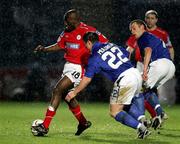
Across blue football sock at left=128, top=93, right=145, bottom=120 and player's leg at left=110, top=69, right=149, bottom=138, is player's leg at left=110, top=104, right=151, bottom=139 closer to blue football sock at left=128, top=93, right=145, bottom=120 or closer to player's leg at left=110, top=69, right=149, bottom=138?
player's leg at left=110, top=69, right=149, bottom=138

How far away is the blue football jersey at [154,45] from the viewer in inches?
535

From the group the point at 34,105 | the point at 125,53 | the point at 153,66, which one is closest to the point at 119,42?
the point at 34,105

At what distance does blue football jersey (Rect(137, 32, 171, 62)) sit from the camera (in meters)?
13.6

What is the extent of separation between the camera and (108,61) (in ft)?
40.6

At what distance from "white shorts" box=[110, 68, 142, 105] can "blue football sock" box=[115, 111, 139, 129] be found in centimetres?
17

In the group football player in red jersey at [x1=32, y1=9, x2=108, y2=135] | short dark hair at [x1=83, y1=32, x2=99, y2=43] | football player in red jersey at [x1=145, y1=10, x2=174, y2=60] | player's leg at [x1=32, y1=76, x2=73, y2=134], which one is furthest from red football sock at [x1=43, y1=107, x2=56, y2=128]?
football player in red jersey at [x1=145, y1=10, x2=174, y2=60]

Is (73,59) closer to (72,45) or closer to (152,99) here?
(72,45)

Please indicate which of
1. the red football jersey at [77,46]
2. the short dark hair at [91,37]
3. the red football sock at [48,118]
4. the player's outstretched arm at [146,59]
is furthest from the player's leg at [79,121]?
the short dark hair at [91,37]

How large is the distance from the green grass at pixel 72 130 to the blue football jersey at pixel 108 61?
43.9 inches

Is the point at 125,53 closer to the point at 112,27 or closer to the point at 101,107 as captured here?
the point at 101,107

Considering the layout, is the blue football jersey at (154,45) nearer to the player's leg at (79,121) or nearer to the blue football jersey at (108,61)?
the blue football jersey at (108,61)

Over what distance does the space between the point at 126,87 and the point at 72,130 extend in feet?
8.58

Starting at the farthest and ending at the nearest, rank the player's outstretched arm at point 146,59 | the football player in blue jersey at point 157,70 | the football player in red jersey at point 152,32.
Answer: the football player in red jersey at point 152,32, the football player in blue jersey at point 157,70, the player's outstretched arm at point 146,59

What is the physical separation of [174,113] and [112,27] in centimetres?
718
